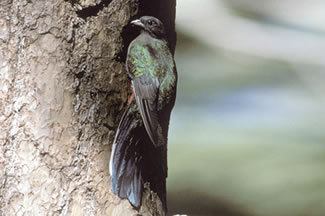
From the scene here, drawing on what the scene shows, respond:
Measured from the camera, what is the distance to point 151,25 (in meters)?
0.99

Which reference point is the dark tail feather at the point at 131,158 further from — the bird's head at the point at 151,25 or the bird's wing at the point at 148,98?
the bird's head at the point at 151,25

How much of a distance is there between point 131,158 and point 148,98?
127 mm

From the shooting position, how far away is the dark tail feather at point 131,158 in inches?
38.2

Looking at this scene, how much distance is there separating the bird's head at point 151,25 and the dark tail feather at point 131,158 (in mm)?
146

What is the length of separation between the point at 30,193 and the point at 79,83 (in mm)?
221

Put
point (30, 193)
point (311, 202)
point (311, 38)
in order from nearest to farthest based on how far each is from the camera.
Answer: point (30, 193) < point (311, 202) < point (311, 38)

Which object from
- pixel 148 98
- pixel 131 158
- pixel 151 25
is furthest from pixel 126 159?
pixel 151 25

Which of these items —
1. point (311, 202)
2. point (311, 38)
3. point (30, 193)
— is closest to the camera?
point (30, 193)

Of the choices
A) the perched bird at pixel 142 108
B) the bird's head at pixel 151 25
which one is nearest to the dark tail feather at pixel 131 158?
the perched bird at pixel 142 108

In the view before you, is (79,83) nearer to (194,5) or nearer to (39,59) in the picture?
(39,59)

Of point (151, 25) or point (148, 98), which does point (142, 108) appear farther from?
point (151, 25)

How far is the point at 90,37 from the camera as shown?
96cm

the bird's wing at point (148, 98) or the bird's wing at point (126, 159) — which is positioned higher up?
the bird's wing at point (148, 98)

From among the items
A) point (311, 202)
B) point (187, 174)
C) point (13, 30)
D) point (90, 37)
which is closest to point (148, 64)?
point (90, 37)
